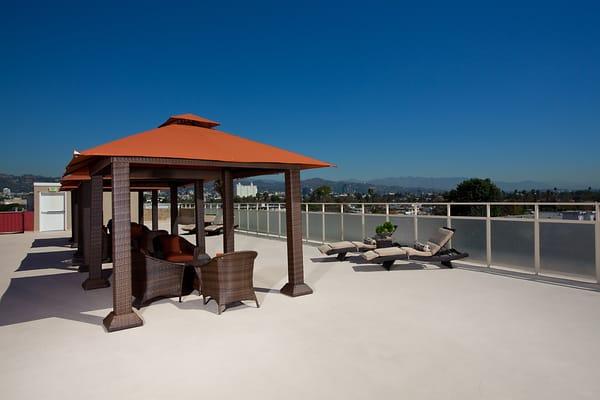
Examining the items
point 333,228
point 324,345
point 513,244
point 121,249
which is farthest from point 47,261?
point 513,244

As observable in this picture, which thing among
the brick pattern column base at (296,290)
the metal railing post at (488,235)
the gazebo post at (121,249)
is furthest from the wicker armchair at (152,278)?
the metal railing post at (488,235)

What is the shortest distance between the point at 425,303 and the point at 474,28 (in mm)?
25673

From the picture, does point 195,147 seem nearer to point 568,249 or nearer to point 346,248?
point 346,248

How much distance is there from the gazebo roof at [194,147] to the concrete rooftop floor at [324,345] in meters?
2.07

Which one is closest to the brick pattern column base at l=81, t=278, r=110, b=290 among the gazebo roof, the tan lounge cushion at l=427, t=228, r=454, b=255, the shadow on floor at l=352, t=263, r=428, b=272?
the gazebo roof

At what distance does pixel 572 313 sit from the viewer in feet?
15.1

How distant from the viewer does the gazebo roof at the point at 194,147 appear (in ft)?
14.6

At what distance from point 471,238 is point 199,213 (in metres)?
6.46

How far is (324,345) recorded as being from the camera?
3.71 metres

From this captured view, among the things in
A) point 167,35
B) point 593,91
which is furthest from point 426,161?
point 167,35

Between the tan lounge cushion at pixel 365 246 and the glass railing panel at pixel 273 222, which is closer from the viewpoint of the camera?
the tan lounge cushion at pixel 365 246

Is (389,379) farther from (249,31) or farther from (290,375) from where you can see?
(249,31)

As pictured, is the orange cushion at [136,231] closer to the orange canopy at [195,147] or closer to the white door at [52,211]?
the orange canopy at [195,147]

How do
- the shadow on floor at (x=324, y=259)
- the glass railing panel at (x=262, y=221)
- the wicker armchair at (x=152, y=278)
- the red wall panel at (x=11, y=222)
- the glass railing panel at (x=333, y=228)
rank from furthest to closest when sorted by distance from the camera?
the red wall panel at (x=11, y=222)
the glass railing panel at (x=262, y=221)
the glass railing panel at (x=333, y=228)
the shadow on floor at (x=324, y=259)
the wicker armchair at (x=152, y=278)
